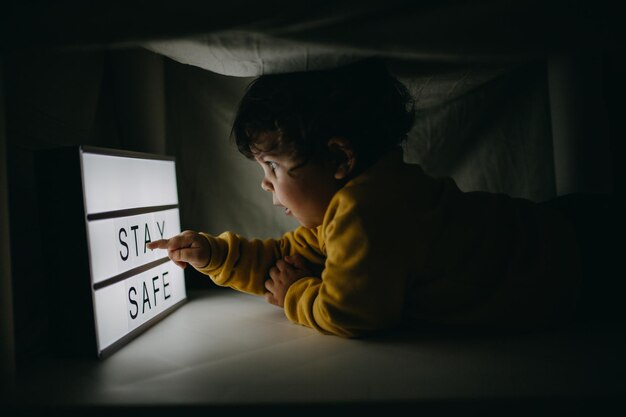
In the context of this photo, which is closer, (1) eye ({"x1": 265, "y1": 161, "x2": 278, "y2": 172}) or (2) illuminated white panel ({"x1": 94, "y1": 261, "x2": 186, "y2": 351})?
(2) illuminated white panel ({"x1": 94, "y1": 261, "x2": 186, "y2": 351})

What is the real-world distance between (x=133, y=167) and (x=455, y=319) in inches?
20.4

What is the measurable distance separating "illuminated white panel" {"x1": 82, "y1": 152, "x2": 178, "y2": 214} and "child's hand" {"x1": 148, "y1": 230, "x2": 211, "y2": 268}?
0.23 feet

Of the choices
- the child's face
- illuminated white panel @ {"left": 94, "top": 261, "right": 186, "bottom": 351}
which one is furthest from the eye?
illuminated white panel @ {"left": 94, "top": 261, "right": 186, "bottom": 351}

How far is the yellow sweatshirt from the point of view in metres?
0.56

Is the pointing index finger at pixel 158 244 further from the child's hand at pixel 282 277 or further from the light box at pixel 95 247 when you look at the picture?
the child's hand at pixel 282 277

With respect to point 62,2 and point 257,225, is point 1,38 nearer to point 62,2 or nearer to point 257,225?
point 62,2

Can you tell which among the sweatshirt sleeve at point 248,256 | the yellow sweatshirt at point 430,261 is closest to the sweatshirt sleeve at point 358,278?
the yellow sweatshirt at point 430,261

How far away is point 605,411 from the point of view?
398mm

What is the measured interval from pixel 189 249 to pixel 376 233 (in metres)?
0.33

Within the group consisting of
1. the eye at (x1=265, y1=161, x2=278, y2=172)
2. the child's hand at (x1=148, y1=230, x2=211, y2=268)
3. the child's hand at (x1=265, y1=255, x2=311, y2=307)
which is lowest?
the child's hand at (x1=265, y1=255, x2=311, y2=307)

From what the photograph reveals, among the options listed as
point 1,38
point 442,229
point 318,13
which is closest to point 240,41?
point 318,13

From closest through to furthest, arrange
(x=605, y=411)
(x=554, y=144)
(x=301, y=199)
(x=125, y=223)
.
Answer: (x=605, y=411), (x=125, y=223), (x=301, y=199), (x=554, y=144)

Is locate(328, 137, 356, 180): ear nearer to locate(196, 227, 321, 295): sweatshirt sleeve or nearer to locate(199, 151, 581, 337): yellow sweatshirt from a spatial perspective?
locate(199, 151, 581, 337): yellow sweatshirt

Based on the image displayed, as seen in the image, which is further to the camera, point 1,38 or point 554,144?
point 554,144
